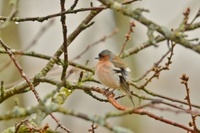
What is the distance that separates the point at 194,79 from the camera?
841cm

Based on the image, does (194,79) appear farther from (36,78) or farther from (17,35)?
(36,78)

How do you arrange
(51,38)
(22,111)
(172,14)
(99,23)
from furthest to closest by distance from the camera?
(172,14) → (51,38) → (99,23) → (22,111)

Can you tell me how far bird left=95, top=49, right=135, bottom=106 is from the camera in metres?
2.26

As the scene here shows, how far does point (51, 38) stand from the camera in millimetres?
7984

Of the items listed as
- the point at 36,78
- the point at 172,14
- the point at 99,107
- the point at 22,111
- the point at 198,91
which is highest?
the point at 172,14

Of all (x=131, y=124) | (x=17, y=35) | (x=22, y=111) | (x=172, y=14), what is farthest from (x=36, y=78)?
(x=172, y=14)

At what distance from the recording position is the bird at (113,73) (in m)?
2.26

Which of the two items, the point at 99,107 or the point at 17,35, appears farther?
the point at 99,107

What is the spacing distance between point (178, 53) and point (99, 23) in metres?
1.71

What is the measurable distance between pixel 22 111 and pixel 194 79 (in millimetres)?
7359

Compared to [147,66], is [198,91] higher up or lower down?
higher up

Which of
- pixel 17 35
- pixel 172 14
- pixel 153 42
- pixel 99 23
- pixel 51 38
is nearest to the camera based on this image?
pixel 153 42

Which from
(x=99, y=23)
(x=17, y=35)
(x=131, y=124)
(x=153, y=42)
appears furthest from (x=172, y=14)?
(x=153, y=42)

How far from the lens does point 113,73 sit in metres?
2.33
